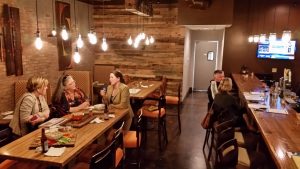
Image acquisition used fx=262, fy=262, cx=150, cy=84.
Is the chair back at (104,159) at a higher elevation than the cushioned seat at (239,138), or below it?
higher

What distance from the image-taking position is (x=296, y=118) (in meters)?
3.45

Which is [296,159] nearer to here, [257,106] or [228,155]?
[228,155]

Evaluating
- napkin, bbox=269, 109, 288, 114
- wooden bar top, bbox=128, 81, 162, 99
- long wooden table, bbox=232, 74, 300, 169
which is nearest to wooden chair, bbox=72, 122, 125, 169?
long wooden table, bbox=232, 74, 300, 169

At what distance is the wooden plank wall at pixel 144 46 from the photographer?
25.4 ft

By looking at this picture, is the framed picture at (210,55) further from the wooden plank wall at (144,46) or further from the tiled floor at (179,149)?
the tiled floor at (179,149)

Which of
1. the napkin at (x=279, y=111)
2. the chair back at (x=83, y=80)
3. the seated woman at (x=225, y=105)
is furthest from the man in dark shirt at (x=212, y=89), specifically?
the chair back at (x=83, y=80)

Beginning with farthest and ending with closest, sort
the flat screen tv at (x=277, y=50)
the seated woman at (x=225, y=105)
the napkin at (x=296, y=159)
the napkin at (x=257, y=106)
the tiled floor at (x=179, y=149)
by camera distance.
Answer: the flat screen tv at (x=277, y=50), the tiled floor at (x=179, y=149), the seated woman at (x=225, y=105), the napkin at (x=257, y=106), the napkin at (x=296, y=159)

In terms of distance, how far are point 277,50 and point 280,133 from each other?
5.52 meters

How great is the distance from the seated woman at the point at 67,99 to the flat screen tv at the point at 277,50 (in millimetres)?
5710

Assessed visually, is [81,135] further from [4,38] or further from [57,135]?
[4,38]

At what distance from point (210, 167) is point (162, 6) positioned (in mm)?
5086

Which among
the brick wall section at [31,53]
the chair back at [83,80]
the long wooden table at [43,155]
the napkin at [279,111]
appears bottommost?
the long wooden table at [43,155]

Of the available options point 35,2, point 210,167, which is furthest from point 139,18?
point 210,167

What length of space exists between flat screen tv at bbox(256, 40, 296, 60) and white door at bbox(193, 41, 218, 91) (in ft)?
7.65
